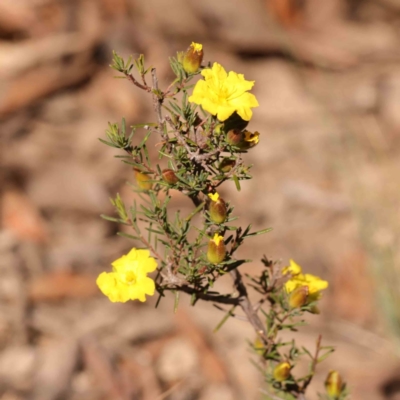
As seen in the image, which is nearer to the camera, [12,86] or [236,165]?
[236,165]

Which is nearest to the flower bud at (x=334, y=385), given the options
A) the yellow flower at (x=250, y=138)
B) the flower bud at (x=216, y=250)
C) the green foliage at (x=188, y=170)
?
the green foliage at (x=188, y=170)

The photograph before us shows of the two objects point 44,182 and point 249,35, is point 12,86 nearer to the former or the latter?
point 44,182

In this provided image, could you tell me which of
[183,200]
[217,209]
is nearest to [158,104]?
[217,209]

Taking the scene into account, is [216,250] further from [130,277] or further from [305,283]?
[305,283]

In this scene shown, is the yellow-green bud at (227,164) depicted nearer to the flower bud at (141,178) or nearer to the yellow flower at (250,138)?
the yellow flower at (250,138)

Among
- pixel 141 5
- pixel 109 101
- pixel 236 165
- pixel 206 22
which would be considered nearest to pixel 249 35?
pixel 206 22
